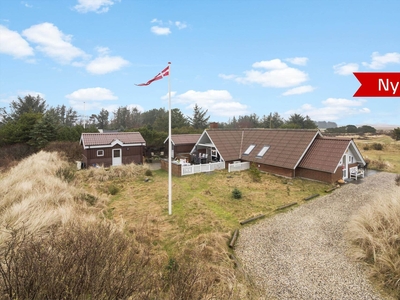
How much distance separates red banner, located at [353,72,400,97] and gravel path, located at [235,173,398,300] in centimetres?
565

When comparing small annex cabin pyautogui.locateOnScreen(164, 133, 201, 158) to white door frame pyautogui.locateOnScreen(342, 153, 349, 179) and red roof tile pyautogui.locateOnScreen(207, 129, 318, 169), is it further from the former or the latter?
white door frame pyautogui.locateOnScreen(342, 153, 349, 179)

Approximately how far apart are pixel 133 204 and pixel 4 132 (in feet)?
90.9

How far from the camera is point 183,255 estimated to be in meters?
7.15

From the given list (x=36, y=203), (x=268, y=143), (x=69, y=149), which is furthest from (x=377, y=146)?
(x=69, y=149)

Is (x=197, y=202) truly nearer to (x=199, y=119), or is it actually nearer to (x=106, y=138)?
(x=106, y=138)

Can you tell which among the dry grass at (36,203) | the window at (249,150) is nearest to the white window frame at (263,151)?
the window at (249,150)

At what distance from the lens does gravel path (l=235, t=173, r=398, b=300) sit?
5816 millimetres

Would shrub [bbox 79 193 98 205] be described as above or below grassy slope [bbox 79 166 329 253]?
above

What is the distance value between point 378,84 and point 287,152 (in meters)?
11.8

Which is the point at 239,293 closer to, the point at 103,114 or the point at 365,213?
the point at 365,213

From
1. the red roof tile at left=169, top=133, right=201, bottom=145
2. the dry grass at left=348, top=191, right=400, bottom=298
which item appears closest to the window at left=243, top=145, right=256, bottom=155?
the red roof tile at left=169, top=133, right=201, bottom=145

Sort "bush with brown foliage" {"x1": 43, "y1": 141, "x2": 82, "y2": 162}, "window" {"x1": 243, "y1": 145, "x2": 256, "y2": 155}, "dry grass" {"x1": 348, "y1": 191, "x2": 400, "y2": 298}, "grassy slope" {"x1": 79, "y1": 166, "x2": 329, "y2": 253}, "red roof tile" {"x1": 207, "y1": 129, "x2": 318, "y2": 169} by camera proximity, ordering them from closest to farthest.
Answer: "dry grass" {"x1": 348, "y1": 191, "x2": 400, "y2": 298} < "grassy slope" {"x1": 79, "y1": 166, "x2": 329, "y2": 253} < "red roof tile" {"x1": 207, "y1": 129, "x2": 318, "y2": 169} < "window" {"x1": 243, "y1": 145, "x2": 256, "y2": 155} < "bush with brown foliage" {"x1": 43, "y1": 141, "x2": 82, "y2": 162}

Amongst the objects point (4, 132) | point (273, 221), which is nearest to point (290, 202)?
point (273, 221)

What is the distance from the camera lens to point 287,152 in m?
19.0
